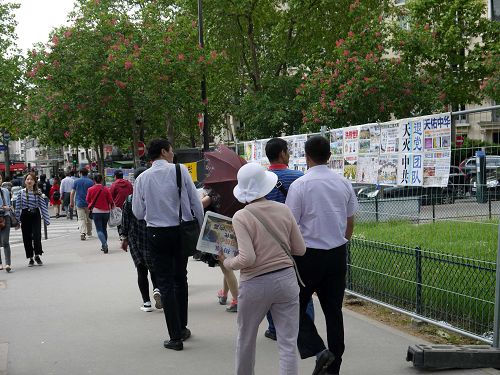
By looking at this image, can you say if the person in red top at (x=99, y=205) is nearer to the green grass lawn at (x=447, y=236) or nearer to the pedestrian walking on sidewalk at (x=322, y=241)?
the green grass lawn at (x=447, y=236)

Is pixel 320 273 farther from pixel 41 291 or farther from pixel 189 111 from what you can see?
pixel 189 111

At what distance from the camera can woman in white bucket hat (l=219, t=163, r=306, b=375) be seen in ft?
15.6

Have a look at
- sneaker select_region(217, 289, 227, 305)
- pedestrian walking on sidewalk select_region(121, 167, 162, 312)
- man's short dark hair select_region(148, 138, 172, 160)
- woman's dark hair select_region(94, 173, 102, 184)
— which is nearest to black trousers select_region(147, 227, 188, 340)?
man's short dark hair select_region(148, 138, 172, 160)

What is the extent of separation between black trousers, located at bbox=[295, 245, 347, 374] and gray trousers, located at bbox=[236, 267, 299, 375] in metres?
0.60

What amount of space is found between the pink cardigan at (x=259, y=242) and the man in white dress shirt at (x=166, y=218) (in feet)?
6.57

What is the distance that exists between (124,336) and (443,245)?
3.38 meters

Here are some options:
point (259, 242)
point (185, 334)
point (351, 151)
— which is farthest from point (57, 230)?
point (259, 242)

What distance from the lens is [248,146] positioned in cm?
1378

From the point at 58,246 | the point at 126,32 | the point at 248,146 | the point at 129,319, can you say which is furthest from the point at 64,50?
the point at 129,319

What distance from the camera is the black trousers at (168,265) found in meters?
6.75

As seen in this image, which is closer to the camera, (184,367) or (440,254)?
(184,367)

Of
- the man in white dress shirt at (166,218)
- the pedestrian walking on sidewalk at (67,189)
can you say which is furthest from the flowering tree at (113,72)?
the man in white dress shirt at (166,218)

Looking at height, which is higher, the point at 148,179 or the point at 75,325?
the point at 148,179

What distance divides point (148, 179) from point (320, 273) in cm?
215
